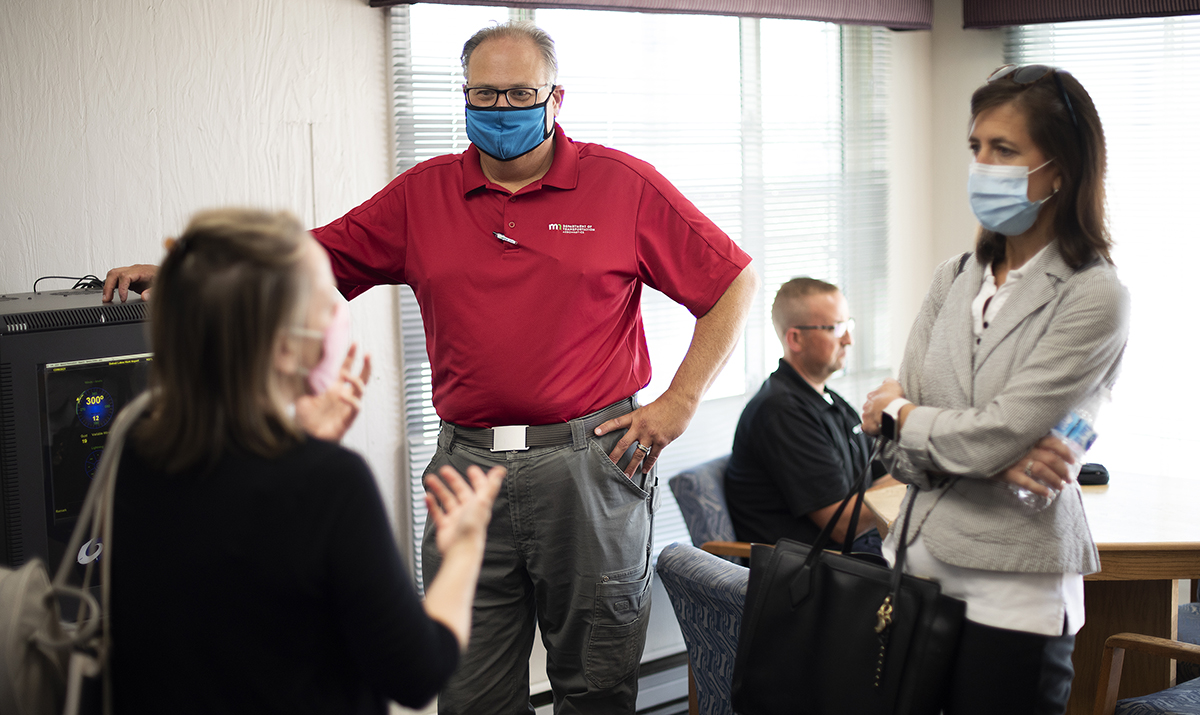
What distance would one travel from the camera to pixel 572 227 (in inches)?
72.6

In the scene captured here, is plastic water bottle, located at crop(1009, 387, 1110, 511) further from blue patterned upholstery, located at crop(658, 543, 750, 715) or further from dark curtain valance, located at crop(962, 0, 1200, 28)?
dark curtain valance, located at crop(962, 0, 1200, 28)

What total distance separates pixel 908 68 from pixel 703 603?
108 inches

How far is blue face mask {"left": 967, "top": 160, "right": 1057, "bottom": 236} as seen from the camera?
139 cm

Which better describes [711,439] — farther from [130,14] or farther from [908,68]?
[130,14]

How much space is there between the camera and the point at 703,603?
6.00ft

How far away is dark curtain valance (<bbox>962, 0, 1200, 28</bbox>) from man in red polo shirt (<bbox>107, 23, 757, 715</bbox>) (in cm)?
210

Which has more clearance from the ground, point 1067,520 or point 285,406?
point 285,406

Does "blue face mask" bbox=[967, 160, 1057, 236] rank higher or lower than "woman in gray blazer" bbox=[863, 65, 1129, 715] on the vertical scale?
higher

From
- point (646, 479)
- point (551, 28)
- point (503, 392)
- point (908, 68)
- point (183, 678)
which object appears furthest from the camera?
point (908, 68)

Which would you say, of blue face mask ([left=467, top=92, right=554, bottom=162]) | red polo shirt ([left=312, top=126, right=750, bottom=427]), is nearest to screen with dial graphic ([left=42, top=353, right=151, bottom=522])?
red polo shirt ([left=312, top=126, right=750, bottom=427])

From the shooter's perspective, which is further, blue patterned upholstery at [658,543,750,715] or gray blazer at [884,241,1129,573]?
blue patterned upholstery at [658,543,750,715]

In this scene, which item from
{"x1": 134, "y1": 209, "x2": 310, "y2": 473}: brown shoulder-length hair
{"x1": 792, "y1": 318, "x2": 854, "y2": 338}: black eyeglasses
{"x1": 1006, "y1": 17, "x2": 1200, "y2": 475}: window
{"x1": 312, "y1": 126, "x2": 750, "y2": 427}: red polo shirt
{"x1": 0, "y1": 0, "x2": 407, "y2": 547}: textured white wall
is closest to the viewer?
{"x1": 134, "y1": 209, "x2": 310, "y2": 473}: brown shoulder-length hair

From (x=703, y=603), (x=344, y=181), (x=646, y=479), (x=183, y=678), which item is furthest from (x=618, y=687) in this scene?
(x=344, y=181)

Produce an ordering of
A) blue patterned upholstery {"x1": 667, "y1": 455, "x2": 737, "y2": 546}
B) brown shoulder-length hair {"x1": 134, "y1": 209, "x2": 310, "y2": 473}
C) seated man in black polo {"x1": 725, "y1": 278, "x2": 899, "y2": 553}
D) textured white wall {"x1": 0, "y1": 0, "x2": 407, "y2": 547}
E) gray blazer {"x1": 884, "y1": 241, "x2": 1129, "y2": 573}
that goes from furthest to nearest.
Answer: blue patterned upholstery {"x1": 667, "y1": 455, "x2": 737, "y2": 546} < seated man in black polo {"x1": 725, "y1": 278, "x2": 899, "y2": 553} < textured white wall {"x1": 0, "y1": 0, "x2": 407, "y2": 547} < gray blazer {"x1": 884, "y1": 241, "x2": 1129, "y2": 573} < brown shoulder-length hair {"x1": 134, "y1": 209, "x2": 310, "y2": 473}
